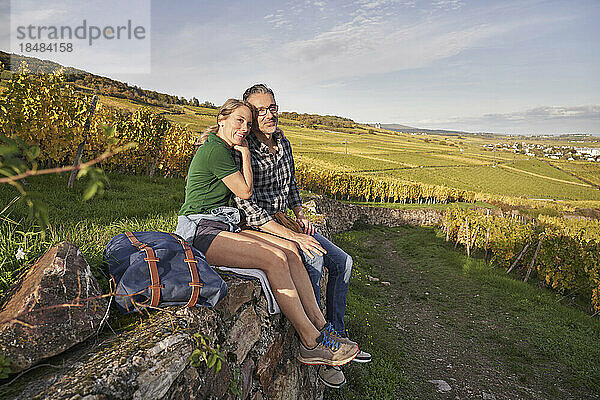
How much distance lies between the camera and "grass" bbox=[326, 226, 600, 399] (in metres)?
6.06

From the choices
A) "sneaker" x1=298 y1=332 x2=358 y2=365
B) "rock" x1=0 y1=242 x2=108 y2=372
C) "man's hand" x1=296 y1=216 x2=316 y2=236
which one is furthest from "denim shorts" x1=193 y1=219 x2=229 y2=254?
"sneaker" x1=298 y1=332 x2=358 y2=365

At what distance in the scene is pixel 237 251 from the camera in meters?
2.86

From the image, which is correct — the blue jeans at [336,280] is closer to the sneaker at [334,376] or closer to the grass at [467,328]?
the sneaker at [334,376]

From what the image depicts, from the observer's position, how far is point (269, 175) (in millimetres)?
3682

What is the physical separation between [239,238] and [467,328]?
7.40 m

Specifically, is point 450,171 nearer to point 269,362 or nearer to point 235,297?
point 269,362

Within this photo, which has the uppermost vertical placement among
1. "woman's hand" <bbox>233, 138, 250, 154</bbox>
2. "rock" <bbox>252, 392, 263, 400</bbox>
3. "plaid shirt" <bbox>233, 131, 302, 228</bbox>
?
"woman's hand" <bbox>233, 138, 250, 154</bbox>

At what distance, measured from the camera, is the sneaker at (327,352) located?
302 cm

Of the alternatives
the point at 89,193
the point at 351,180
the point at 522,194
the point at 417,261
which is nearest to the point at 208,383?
the point at 89,193

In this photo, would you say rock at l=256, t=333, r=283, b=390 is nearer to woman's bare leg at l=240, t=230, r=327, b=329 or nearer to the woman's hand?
woman's bare leg at l=240, t=230, r=327, b=329

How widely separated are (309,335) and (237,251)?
932 mm

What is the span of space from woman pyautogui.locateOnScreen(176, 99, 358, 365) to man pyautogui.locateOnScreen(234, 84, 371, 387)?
7.8 inches

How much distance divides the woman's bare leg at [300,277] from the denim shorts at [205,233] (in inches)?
10.2

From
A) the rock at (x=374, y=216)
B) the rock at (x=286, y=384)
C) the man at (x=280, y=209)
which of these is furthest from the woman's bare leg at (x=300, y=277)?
the rock at (x=374, y=216)
